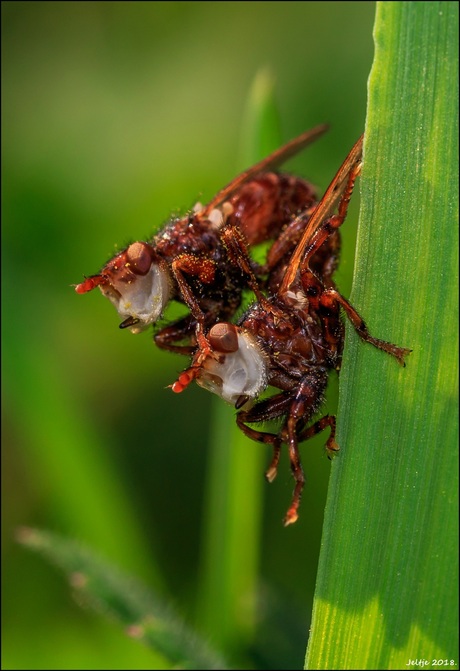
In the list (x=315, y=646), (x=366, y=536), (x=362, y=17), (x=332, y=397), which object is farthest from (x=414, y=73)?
(x=362, y=17)

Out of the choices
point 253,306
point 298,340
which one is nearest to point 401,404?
point 298,340

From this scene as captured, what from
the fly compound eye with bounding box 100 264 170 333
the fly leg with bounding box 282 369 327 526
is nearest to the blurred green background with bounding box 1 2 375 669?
the fly leg with bounding box 282 369 327 526

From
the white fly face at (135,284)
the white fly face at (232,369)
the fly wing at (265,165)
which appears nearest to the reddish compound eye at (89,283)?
the white fly face at (135,284)

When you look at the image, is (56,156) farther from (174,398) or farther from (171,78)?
(174,398)

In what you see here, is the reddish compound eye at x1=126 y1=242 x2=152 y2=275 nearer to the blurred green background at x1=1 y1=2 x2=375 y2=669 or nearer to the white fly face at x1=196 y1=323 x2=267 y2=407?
the white fly face at x1=196 y1=323 x2=267 y2=407

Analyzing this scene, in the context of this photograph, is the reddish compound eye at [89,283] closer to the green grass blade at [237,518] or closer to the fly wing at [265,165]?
the fly wing at [265,165]

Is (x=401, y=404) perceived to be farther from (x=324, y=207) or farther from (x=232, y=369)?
(x=324, y=207)
